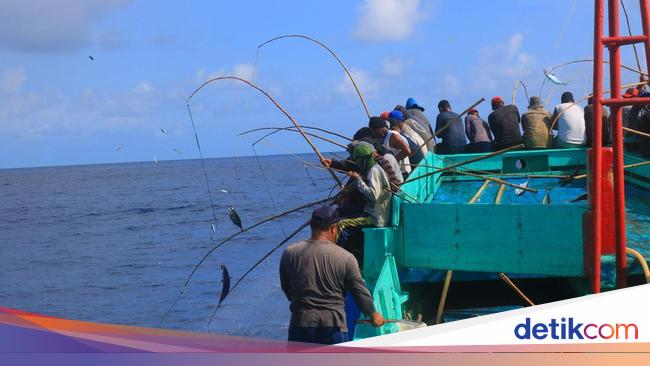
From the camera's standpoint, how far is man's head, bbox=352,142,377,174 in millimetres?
6836

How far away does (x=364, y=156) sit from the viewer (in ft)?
22.6

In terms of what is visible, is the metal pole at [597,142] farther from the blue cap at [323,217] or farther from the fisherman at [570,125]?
the fisherman at [570,125]

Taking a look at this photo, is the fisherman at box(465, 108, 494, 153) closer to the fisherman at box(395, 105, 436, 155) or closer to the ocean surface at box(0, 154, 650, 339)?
the fisherman at box(395, 105, 436, 155)

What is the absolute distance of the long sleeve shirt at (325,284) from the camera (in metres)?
4.75

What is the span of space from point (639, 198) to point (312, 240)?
579cm

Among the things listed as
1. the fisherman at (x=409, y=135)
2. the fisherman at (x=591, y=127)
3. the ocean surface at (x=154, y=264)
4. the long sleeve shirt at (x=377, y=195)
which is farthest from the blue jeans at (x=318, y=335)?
the fisherman at (x=591, y=127)

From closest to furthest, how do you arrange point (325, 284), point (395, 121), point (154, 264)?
point (325, 284), point (395, 121), point (154, 264)

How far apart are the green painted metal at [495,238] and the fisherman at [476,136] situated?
228 inches

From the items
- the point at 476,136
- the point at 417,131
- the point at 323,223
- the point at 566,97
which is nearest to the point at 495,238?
the point at 323,223

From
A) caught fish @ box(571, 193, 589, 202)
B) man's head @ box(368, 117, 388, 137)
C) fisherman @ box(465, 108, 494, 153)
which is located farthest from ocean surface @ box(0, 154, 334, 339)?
caught fish @ box(571, 193, 589, 202)

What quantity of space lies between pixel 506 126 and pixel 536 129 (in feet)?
1.47

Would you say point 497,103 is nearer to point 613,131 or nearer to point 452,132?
point 452,132

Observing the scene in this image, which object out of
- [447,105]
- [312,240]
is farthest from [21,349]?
[447,105]

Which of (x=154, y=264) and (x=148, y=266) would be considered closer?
(x=148, y=266)
